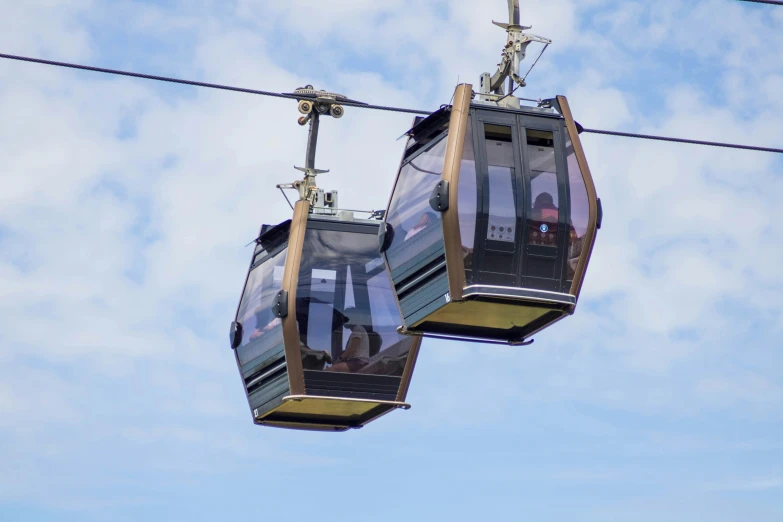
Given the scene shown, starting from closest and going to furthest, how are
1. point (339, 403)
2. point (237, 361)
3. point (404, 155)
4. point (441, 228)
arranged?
point (441, 228) < point (404, 155) < point (339, 403) < point (237, 361)

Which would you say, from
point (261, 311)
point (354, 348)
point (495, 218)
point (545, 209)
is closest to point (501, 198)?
point (495, 218)

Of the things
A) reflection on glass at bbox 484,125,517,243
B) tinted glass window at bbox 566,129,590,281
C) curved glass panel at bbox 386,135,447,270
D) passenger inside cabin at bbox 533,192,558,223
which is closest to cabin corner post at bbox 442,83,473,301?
curved glass panel at bbox 386,135,447,270

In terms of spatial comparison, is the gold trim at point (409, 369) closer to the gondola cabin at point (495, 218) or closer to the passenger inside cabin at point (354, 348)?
the passenger inside cabin at point (354, 348)

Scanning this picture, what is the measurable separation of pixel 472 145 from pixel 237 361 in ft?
24.2

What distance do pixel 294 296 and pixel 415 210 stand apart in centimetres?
470

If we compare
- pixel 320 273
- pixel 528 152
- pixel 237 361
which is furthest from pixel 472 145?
pixel 237 361

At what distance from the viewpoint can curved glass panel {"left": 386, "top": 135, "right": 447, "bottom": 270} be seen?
59.2 feet

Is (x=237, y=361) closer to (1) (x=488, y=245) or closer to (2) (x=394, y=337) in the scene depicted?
(2) (x=394, y=337)

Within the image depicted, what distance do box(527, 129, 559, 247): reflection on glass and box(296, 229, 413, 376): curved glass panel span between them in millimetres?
5153

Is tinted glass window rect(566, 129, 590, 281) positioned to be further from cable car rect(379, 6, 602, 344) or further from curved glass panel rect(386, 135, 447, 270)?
curved glass panel rect(386, 135, 447, 270)

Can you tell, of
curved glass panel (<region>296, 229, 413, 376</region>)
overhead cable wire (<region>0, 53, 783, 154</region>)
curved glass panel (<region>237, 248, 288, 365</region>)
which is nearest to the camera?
overhead cable wire (<region>0, 53, 783, 154</region>)

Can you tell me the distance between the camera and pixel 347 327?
23.0 m

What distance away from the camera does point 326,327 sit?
75.2ft

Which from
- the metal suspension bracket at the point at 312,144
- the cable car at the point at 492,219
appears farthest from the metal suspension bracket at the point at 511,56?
the metal suspension bracket at the point at 312,144
